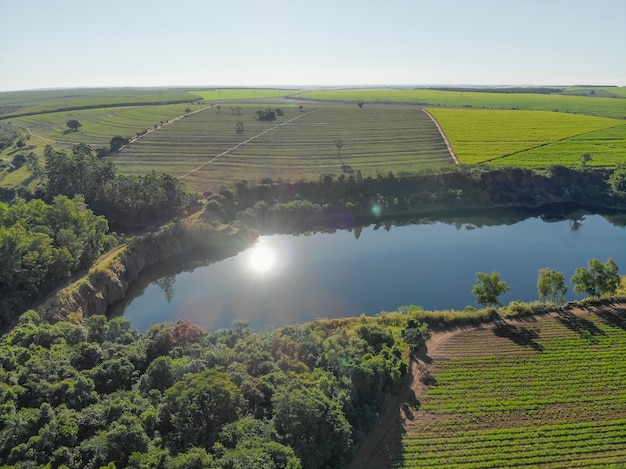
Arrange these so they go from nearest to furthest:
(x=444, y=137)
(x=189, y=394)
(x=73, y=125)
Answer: (x=189, y=394)
(x=444, y=137)
(x=73, y=125)

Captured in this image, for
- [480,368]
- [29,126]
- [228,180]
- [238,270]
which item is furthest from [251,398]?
[29,126]

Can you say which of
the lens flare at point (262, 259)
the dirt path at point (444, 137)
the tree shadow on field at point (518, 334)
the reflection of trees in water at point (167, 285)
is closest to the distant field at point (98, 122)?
the reflection of trees in water at point (167, 285)

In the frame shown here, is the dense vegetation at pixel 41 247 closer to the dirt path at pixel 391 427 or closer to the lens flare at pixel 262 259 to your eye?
the lens flare at pixel 262 259

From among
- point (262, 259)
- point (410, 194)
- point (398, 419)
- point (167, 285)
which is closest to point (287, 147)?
point (410, 194)

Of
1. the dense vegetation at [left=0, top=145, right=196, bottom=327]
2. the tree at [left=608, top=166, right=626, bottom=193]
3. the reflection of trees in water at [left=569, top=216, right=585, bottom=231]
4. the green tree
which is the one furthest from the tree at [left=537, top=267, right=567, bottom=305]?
the tree at [left=608, top=166, right=626, bottom=193]

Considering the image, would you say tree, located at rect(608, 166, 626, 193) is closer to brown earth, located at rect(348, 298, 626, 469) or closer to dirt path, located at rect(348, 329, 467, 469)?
brown earth, located at rect(348, 298, 626, 469)

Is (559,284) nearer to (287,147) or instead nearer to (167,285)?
(167,285)
